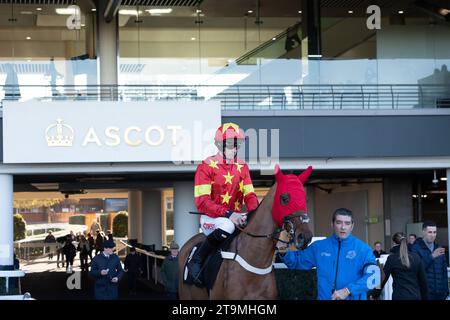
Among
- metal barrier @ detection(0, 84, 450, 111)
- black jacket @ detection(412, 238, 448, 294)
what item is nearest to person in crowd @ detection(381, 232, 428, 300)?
black jacket @ detection(412, 238, 448, 294)

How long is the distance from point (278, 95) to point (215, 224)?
1565 cm

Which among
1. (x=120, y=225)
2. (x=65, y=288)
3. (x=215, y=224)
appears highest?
(x=215, y=224)

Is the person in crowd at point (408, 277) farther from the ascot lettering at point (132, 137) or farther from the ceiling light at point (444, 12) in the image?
the ceiling light at point (444, 12)

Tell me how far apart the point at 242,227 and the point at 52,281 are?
2285 cm

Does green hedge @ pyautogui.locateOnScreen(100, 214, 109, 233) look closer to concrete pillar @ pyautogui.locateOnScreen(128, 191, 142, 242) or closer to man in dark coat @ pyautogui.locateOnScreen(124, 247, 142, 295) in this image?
A: concrete pillar @ pyautogui.locateOnScreen(128, 191, 142, 242)

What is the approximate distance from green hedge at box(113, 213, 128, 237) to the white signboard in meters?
39.7

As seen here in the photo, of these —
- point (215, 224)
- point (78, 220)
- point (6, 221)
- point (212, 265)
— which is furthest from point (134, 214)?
point (78, 220)

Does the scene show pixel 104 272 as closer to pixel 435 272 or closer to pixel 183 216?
pixel 435 272

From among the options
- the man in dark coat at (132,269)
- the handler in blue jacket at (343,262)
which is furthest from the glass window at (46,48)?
the handler in blue jacket at (343,262)

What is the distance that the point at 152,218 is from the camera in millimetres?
33844

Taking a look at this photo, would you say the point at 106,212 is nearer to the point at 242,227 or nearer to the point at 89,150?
the point at 89,150

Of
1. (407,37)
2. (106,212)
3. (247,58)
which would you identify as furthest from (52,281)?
(106,212)

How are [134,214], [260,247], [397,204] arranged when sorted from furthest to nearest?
[134,214]
[397,204]
[260,247]

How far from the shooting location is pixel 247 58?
24.7 metres
